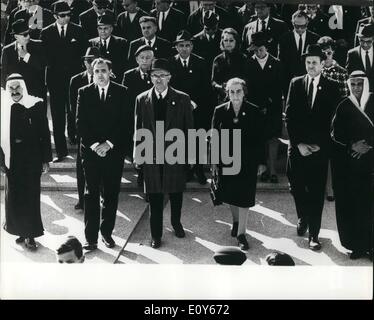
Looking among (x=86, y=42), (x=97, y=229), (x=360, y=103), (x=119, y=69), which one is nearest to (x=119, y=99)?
(x=119, y=69)

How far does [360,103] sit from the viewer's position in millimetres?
5996

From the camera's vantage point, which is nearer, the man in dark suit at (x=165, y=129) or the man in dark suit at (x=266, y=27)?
the man in dark suit at (x=165, y=129)

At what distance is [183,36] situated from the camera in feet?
21.2

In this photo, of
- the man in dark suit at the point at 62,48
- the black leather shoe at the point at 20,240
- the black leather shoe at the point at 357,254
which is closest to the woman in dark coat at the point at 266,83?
the black leather shoe at the point at 357,254

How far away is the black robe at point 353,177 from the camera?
601 cm

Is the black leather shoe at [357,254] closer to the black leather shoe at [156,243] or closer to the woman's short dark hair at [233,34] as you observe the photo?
the black leather shoe at [156,243]

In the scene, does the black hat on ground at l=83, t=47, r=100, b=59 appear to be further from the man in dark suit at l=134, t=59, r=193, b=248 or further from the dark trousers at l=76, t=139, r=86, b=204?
the dark trousers at l=76, t=139, r=86, b=204

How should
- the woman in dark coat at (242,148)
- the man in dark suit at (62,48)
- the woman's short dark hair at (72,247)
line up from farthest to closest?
1. the man in dark suit at (62,48)
2. the woman in dark coat at (242,148)
3. the woman's short dark hair at (72,247)

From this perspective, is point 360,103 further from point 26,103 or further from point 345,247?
point 26,103

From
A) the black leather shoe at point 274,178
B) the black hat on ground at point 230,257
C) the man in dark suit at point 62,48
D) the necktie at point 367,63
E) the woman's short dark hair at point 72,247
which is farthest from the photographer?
the black leather shoe at point 274,178

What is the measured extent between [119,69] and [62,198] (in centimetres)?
153

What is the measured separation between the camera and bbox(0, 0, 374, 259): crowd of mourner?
6.02 metres

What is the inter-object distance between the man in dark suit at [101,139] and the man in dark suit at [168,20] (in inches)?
31.7

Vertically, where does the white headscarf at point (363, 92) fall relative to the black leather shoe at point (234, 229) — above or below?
above
